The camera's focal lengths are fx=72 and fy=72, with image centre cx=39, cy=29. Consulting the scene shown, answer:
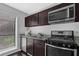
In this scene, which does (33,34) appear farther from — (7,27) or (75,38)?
(75,38)

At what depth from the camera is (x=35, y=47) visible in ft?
5.88

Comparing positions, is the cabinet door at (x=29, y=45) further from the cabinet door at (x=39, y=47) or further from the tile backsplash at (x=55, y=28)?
the tile backsplash at (x=55, y=28)

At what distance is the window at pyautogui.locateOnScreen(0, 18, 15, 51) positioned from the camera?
138cm

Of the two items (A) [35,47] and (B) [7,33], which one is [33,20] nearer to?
(A) [35,47]

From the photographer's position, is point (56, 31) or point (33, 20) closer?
point (56, 31)

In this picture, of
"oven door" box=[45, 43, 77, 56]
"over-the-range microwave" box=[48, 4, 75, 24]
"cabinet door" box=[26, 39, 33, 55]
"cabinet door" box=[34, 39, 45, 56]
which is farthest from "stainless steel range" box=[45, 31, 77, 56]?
"cabinet door" box=[26, 39, 33, 55]

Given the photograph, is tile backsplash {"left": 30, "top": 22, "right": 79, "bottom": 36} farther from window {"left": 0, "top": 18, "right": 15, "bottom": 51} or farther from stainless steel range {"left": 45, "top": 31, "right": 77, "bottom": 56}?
window {"left": 0, "top": 18, "right": 15, "bottom": 51}

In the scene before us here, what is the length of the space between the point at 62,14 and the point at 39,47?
892 millimetres

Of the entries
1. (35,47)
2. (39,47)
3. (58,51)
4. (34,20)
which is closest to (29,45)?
(35,47)

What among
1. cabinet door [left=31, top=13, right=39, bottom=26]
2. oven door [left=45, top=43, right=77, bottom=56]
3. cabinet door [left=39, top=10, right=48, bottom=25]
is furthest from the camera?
cabinet door [left=31, top=13, right=39, bottom=26]

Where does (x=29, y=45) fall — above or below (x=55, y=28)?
below

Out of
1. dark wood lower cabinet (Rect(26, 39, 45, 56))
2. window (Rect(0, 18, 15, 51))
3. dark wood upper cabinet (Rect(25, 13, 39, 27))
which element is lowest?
dark wood lower cabinet (Rect(26, 39, 45, 56))

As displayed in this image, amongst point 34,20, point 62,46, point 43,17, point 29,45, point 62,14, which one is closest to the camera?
point 62,46

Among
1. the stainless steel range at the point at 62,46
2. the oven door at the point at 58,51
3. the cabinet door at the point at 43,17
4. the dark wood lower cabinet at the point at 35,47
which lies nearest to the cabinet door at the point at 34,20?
the cabinet door at the point at 43,17
